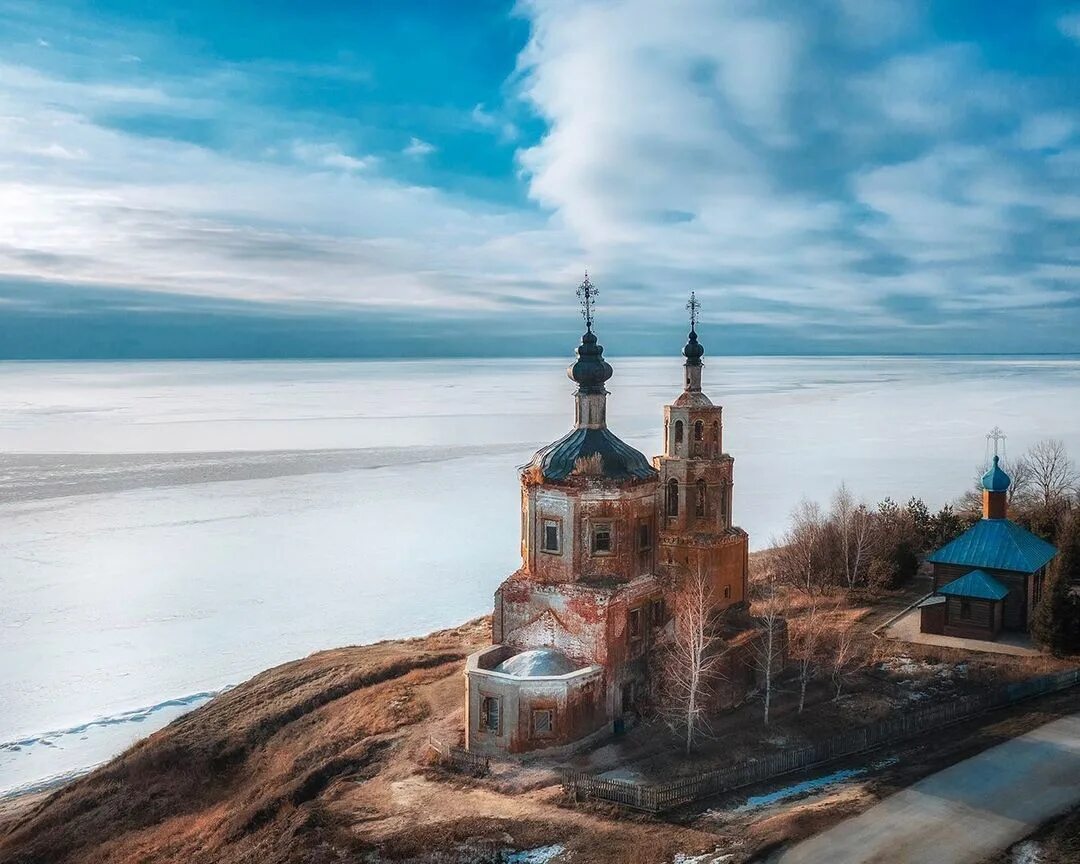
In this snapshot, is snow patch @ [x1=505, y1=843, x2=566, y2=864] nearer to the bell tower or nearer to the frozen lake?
the bell tower

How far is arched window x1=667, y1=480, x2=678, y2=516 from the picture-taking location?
85.0 ft

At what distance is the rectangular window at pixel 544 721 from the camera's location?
1962 centimetres

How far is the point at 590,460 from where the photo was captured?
21.5 m

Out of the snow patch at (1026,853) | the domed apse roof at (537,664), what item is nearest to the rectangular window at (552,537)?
the domed apse roof at (537,664)

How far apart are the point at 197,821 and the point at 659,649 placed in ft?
35.3

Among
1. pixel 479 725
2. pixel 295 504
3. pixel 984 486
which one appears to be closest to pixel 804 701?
pixel 479 725

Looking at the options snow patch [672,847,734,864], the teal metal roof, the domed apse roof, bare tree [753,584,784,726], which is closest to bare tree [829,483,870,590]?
the teal metal roof

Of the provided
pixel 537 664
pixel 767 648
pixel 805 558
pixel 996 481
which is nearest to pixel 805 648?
pixel 767 648

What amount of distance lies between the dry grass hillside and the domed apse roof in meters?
2.17

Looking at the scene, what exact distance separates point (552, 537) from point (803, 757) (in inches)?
280

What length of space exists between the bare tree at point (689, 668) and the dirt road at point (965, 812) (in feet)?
14.4

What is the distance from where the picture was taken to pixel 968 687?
2294 cm

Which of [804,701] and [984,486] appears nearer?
[804,701]

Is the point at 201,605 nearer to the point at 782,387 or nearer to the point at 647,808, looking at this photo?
the point at 647,808
